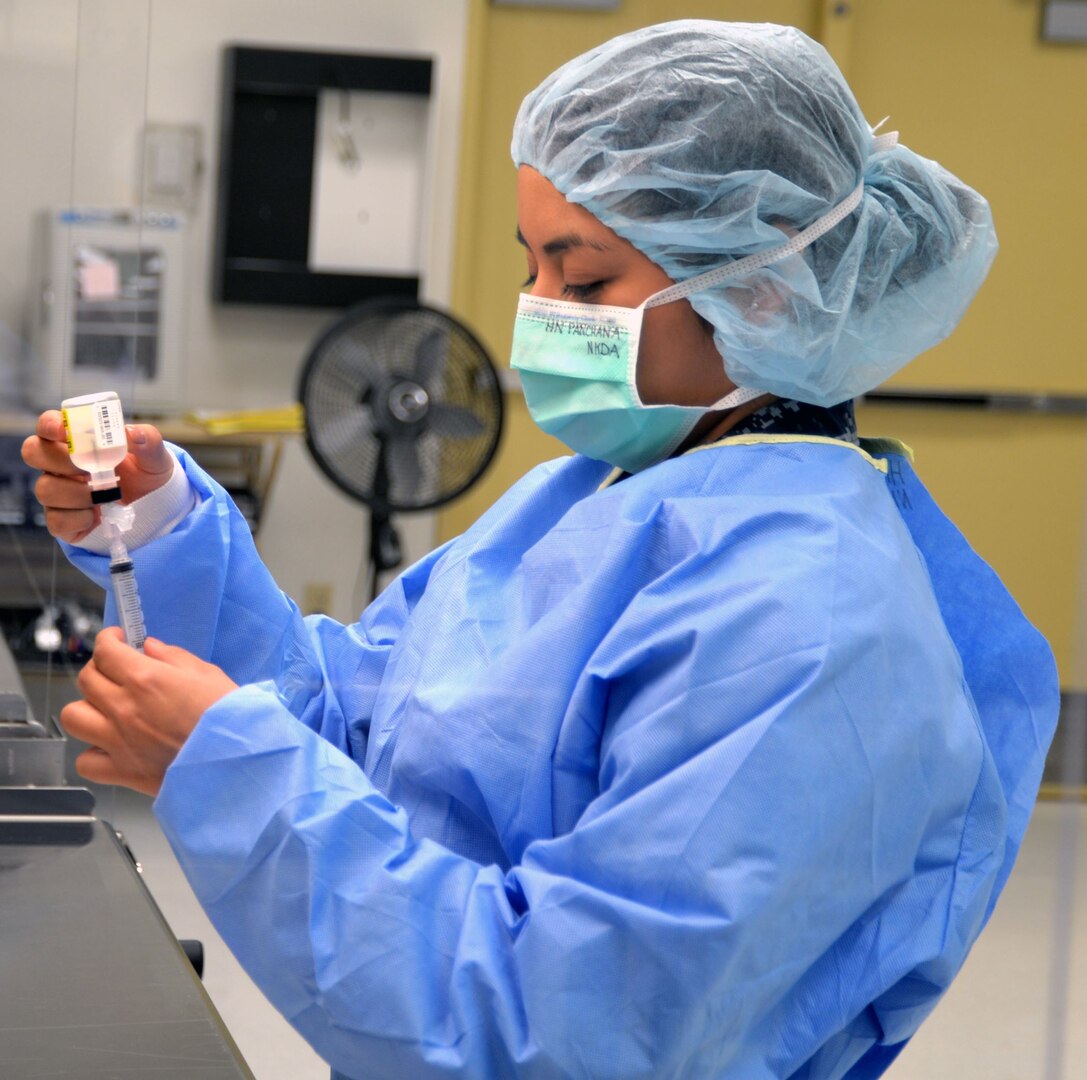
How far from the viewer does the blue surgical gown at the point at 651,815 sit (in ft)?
2.65

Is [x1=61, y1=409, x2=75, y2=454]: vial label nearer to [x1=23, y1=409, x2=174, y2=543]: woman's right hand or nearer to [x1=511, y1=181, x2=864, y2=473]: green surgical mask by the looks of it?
[x1=23, y1=409, x2=174, y2=543]: woman's right hand

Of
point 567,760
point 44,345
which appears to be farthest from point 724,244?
point 44,345

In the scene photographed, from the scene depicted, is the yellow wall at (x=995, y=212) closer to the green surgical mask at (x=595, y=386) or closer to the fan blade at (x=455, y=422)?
the fan blade at (x=455, y=422)

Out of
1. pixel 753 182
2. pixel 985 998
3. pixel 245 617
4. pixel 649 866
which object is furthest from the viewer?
pixel 985 998

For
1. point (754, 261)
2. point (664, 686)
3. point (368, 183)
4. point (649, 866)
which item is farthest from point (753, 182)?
point (368, 183)

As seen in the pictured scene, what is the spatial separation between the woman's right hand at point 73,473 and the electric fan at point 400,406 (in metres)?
2.37

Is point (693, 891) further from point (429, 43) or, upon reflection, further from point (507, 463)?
point (429, 43)

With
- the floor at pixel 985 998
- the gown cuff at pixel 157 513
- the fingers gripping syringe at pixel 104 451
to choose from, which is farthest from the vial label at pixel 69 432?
the floor at pixel 985 998

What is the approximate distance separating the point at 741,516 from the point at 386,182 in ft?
12.0

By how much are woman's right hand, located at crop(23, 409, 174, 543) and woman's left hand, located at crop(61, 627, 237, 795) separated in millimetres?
241

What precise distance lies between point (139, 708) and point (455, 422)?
9.07 feet

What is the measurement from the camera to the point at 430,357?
362 centimetres

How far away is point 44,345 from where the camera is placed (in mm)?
1942

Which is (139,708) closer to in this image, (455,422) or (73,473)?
(73,473)
